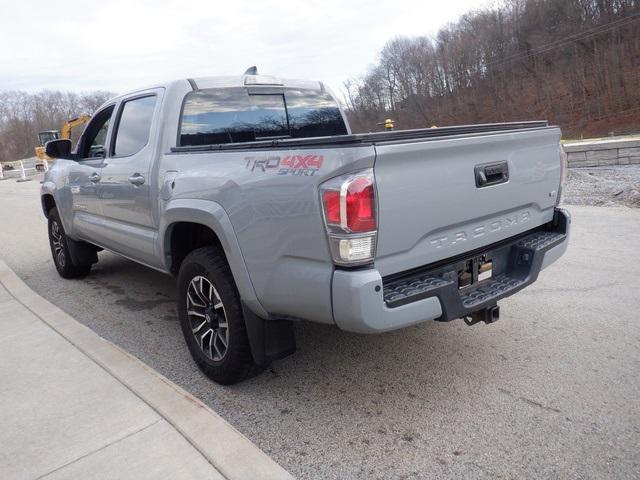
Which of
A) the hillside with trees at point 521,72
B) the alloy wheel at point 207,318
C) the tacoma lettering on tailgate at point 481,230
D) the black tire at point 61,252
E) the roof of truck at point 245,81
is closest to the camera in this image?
the tacoma lettering on tailgate at point 481,230

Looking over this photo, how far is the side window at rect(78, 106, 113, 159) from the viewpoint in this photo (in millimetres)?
5012

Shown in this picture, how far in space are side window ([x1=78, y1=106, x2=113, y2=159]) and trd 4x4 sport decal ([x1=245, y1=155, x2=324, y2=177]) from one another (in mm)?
2652

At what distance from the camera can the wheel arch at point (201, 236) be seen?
295cm

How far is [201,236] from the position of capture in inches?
147

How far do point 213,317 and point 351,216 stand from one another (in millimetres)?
1408

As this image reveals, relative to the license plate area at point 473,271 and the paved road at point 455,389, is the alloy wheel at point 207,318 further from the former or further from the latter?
the license plate area at point 473,271

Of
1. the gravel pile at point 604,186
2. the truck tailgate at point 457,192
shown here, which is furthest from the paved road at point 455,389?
the gravel pile at point 604,186

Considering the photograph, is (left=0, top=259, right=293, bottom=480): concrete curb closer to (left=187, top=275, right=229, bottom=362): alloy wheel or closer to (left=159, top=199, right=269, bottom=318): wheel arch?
(left=187, top=275, right=229, bottom=362): alloy wheel

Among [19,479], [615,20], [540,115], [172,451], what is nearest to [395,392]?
[172,451]

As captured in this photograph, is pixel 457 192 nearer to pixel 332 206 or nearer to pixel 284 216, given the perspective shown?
pixel 332 206

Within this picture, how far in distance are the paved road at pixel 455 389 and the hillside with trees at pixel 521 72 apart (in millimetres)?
34822

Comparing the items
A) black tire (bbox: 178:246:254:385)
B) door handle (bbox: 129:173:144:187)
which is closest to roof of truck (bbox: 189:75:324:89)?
door handle (bbox: 129:173:144:187)

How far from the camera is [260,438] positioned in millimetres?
2803

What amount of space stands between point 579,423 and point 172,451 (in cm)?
209
